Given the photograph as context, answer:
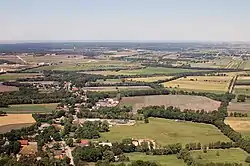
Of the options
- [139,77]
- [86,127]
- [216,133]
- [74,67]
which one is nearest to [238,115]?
[216,133]

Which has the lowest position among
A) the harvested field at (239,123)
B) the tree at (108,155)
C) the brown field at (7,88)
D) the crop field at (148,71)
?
the crop field at (148,71)

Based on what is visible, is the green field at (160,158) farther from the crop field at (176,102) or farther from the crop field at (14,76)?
the crop field at (14,76)

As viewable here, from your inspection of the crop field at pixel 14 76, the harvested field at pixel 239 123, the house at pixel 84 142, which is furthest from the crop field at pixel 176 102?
the crop field at pixel 14 76

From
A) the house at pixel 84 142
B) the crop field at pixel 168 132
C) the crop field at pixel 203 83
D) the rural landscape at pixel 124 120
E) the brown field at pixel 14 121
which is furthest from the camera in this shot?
the crop field at pixel 203 83

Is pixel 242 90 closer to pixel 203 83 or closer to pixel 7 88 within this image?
pixel 203 83

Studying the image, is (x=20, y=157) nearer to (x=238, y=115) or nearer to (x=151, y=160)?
(x=151, y=160)

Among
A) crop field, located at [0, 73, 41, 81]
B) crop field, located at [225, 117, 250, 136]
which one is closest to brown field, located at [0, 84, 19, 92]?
crop field, located at [0, 73, 41, 81]

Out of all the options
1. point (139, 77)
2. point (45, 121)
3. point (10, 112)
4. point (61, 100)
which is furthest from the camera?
point (139, 77)
